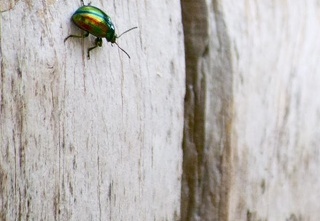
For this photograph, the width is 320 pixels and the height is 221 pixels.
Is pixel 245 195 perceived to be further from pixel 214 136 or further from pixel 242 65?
pixel 242 65

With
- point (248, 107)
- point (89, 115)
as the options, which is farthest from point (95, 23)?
point (248, 107)

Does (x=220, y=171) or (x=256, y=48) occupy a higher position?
(x=256, y=48)

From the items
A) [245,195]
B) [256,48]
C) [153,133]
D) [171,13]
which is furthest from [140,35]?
[245,195]

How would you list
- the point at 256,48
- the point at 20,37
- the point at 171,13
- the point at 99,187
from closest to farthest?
the point at 20,37, the point at 99,187, the point at 171,13, the point at 256,48

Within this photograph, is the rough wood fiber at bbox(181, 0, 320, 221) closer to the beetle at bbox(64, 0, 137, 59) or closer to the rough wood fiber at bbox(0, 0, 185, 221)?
the rough wood fiber at bbox(0, 0, 185, 221)

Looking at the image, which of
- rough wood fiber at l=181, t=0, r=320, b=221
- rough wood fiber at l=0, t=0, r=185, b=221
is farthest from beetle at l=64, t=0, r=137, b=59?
rough wood fiber at l=181, t=0, r=320, b=221

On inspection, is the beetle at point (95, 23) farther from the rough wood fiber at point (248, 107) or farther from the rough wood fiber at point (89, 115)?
the rough wood fiber at point (248, 107)
